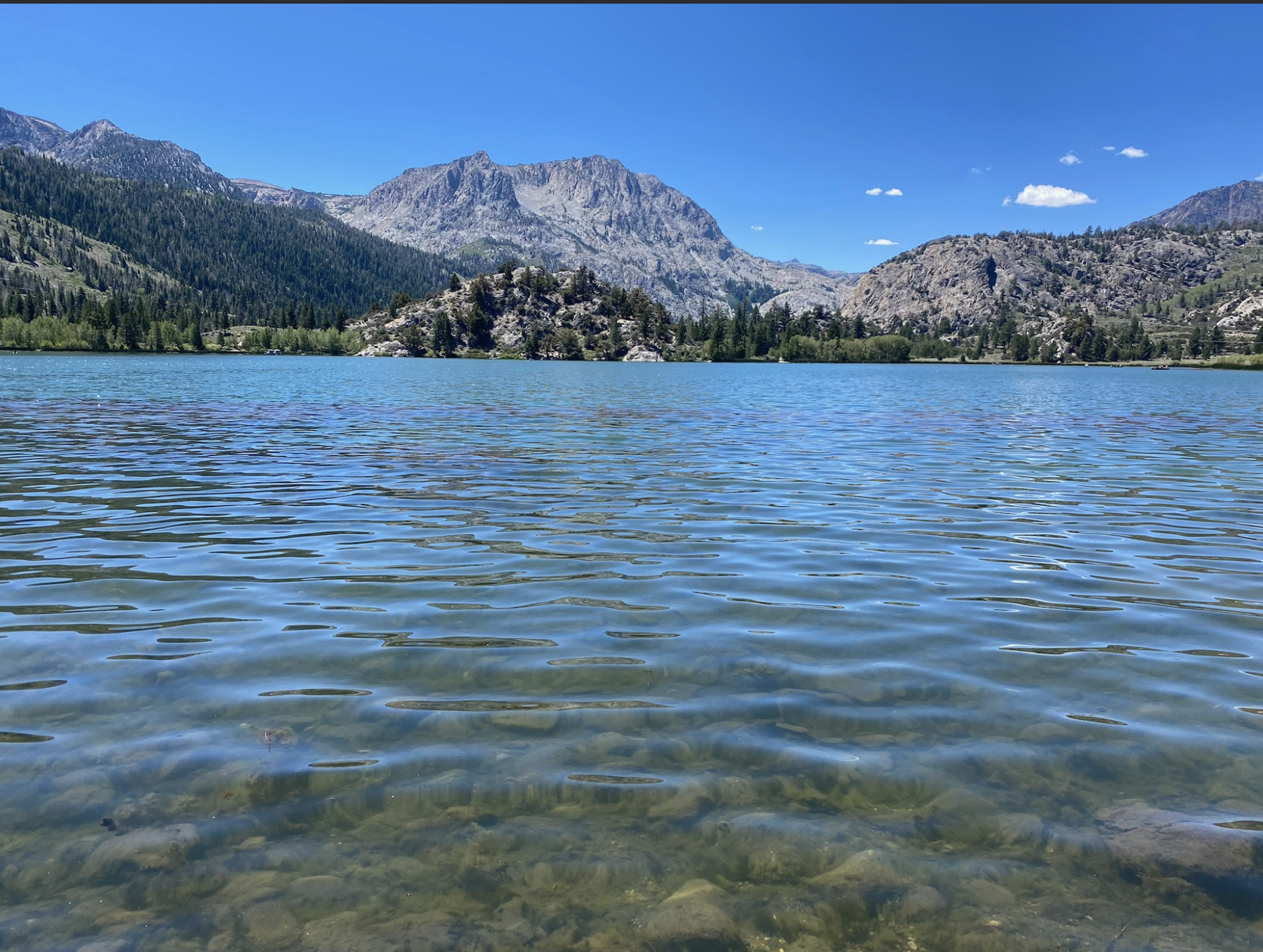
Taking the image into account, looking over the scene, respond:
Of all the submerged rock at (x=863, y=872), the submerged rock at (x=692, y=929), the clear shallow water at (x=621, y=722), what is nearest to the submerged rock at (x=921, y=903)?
the clear shallow water at (x=621, y=722)

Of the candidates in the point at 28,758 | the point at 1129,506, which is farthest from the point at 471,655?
the point at 1129,506

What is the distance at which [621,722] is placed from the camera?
786 centimetres

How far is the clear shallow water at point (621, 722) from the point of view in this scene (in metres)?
5.16

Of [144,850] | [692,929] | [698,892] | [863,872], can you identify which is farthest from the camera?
[144,850]

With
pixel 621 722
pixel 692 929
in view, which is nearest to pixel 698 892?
pixel 692 929

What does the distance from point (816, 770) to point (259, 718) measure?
5.80 m

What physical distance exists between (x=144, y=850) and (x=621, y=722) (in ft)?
14.0

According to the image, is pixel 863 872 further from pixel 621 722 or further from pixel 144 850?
pixel 144 850

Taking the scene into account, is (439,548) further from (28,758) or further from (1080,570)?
(1080,570)

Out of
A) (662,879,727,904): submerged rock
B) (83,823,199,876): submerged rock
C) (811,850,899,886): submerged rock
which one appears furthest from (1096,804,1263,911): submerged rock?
(83,823,199,876): submerged rock

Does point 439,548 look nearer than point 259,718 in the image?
No

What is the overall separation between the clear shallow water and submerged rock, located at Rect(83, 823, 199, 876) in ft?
0.10

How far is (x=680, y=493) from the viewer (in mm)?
22516

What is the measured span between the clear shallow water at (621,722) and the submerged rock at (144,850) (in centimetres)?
3
